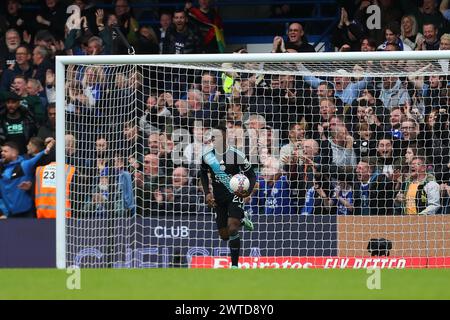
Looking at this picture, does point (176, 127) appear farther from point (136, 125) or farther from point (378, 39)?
point (378, 39)

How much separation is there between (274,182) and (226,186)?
0.54 m

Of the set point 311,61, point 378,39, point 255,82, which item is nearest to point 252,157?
point 255,82

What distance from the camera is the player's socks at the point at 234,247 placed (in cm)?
1259

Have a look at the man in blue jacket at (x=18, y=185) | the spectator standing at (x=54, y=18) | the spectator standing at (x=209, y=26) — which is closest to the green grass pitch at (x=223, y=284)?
the man in blue jacket at (x=18, y=185)

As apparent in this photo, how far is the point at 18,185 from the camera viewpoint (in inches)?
557

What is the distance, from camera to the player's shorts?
12.7 meters

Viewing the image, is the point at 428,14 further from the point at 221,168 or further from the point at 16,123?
the point at 16,123

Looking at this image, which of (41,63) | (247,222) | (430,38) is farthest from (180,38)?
(247,222)

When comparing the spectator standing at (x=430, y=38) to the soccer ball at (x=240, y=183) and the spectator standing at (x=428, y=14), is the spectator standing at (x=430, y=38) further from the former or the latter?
the soccer ball at (x=240, y=183)

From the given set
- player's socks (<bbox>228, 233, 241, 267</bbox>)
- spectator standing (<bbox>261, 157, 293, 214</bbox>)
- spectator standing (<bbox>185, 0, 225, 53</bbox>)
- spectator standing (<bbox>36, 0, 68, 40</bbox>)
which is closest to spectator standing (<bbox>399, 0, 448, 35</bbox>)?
spectator standing (<bbox>185, 0, 225, 53</bbox>)

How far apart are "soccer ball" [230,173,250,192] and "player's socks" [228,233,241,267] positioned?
49cm

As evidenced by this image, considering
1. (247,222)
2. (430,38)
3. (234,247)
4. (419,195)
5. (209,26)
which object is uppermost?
(209,26)

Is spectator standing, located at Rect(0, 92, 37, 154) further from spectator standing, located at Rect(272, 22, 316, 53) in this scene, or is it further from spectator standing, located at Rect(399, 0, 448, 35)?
spectator standing, located at Rect(399, 0, 448, 35)

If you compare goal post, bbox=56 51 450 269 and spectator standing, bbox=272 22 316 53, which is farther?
spectator standing, bbox=272 22 316 53
